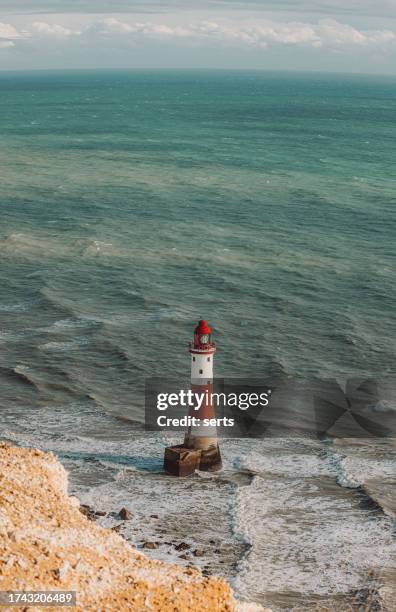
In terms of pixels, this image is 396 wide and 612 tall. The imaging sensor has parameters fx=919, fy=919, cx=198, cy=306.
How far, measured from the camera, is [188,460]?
36125 mm

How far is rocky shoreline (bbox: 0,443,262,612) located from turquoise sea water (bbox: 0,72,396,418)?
1852cm

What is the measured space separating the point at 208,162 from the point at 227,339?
72441 millimetres

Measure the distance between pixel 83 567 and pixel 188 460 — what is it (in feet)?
47.2

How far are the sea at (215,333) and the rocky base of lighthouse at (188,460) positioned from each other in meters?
0.40

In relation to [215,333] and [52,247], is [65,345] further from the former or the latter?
[52,247]

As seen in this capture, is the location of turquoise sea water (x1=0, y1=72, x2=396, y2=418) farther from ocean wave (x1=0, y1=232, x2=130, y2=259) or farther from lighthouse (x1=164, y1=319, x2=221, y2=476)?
lighthouse (x1=164, y1=319, x2=221, y2=476)

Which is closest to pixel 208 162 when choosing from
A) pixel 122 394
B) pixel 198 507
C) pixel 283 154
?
pixel 283 154

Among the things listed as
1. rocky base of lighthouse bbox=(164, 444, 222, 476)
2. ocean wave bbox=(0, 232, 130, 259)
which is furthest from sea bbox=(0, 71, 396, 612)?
rocky base of lighthouse bbox=(164, 444, 222, 476)

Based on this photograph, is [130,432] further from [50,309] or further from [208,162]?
[208,162]

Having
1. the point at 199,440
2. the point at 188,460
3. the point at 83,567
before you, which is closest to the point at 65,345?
the point at 199,440

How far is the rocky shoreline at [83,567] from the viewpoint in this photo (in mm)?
20750

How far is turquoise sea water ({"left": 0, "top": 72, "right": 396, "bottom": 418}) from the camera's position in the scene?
5172 cm

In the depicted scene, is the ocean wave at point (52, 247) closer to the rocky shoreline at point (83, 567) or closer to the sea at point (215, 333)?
the sea at point (215, 333)

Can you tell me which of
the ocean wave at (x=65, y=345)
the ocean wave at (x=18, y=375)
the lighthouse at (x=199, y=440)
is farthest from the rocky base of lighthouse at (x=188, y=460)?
the ocean wave at (x=65, y=345)
